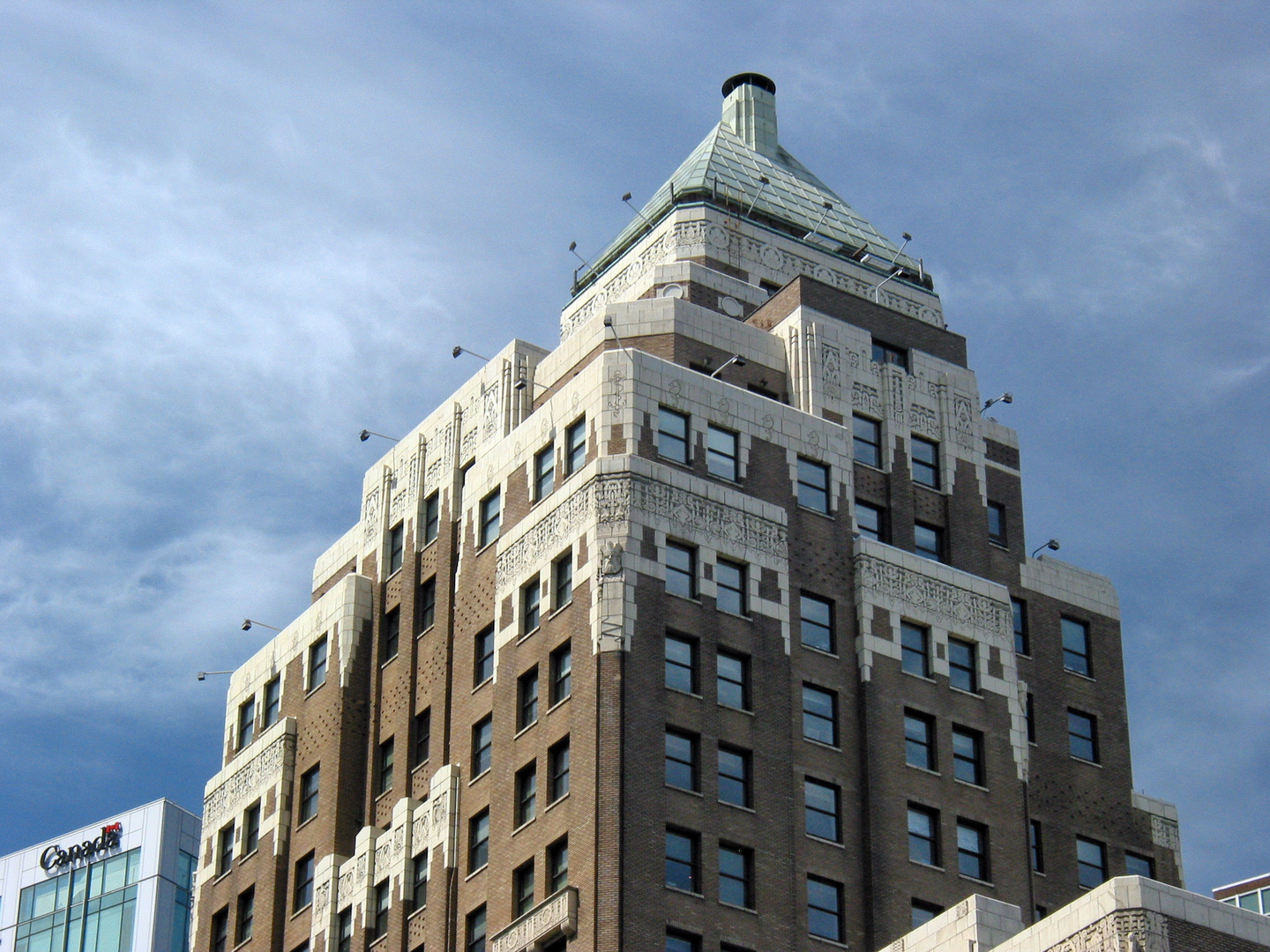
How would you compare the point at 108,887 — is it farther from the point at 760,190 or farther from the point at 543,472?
the point at 543,472

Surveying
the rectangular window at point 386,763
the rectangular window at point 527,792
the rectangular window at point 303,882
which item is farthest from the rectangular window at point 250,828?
the rectangular window at point 527,792

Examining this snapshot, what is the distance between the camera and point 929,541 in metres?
102

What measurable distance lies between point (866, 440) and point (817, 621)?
11.0 m

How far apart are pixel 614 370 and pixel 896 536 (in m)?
13.6

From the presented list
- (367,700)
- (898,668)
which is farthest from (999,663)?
(367,700)

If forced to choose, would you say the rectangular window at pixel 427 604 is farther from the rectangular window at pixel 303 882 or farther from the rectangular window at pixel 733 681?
the rectangular window at pixel 733 681

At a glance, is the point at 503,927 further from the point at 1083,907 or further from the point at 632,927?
the point at 1083,907

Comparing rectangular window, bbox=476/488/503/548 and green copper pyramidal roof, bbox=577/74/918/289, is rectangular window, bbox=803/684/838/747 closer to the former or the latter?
rectangular window, bbox=476/488/503/548

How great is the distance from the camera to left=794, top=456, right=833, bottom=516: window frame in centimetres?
9619

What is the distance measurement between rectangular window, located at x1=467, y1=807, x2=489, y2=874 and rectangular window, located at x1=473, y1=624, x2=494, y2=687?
5.38 m

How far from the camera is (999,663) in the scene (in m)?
97.7

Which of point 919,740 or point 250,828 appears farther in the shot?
point 250,828

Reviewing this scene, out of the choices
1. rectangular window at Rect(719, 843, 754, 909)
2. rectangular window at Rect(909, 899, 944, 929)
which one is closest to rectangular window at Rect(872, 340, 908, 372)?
rectangular window at Rect(909, 899, 944, 929)

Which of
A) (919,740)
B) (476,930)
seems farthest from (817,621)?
(476,930)
